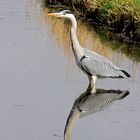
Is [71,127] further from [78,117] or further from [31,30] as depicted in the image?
[31,30]

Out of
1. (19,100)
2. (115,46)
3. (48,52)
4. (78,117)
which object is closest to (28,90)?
(19,100)

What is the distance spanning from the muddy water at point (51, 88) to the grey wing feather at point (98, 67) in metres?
0.25

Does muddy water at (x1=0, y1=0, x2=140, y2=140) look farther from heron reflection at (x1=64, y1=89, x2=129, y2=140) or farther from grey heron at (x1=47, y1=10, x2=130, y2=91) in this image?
grey heron at (x1=47, y1=10, x2=130, y2=91)

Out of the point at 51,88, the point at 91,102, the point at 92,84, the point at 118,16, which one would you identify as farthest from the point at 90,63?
the point at 118,16

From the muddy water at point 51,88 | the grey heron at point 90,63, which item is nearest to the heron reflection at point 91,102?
the muddy water at point 51,88

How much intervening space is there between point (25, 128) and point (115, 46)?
698 centimetres

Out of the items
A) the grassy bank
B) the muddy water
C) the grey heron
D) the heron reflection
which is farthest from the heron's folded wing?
the grassy bank

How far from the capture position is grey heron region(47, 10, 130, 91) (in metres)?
11.9

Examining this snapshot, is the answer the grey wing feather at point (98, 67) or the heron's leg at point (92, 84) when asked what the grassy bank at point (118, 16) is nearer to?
the grey wing feather at point (98, 67)

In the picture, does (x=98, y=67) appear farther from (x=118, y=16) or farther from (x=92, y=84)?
(x=118, y=16)

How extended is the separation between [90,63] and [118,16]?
5.38m

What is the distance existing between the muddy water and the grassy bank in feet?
2.32

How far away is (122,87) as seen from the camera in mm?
12203

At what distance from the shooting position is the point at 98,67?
39.7ft
